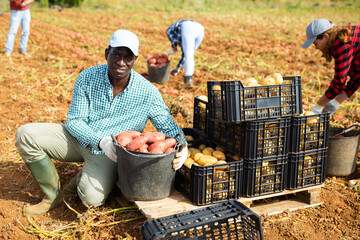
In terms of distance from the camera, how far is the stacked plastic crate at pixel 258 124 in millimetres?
2900

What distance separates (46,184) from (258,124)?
74.6 inches

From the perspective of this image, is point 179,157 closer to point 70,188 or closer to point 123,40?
point 123,40

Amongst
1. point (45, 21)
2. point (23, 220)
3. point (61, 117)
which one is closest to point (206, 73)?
point (61, 117)

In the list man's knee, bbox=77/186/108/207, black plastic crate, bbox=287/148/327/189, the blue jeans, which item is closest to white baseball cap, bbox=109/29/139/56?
man's knee, bbox=77/186/108/207

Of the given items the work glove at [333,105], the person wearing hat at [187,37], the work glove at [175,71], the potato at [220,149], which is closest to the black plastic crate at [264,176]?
the potato at [220,149]

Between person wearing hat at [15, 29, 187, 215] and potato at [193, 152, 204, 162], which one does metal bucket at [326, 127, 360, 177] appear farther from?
person wearing hat at [15, 29, 187, 215]

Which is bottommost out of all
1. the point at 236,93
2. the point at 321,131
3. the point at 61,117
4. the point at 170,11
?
the point at 61,117

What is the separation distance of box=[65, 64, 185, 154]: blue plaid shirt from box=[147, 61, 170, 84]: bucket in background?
150 inches

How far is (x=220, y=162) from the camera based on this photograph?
3.05 metres

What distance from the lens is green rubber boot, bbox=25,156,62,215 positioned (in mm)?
3104

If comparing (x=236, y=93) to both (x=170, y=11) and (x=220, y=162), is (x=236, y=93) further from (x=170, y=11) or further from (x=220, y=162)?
(x=170, y=11)

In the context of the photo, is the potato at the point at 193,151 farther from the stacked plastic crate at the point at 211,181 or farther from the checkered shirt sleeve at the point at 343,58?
the checkered shirt sleeve at the point at 343,58

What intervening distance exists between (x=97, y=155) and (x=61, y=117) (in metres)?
2.32

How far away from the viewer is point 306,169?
3.25 m
